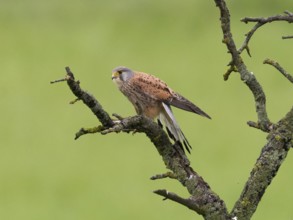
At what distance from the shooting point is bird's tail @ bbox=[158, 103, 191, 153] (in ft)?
14.1

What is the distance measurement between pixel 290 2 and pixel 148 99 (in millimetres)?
11937

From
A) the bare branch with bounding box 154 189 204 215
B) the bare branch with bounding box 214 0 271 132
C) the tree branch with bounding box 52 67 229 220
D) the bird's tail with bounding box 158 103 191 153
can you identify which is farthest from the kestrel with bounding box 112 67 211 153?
the bare branch with bounding box 154 189 204 215

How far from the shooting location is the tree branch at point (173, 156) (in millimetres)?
3797

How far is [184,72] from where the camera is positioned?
1563 centimetres

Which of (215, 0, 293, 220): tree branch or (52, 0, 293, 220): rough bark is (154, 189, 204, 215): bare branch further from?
(215, 0, 293, 220): tree branch

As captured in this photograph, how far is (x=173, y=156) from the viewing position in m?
4.13

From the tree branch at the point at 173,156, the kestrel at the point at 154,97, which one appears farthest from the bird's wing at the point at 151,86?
the tree branch at the point at 173,156

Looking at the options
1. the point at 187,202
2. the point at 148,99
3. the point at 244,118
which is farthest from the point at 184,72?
the point at 187,202

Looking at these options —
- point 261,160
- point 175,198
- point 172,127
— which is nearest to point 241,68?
point 261,160

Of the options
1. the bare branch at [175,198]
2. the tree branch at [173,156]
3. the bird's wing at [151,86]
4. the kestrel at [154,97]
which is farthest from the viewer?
the bird's wing at [151,86]

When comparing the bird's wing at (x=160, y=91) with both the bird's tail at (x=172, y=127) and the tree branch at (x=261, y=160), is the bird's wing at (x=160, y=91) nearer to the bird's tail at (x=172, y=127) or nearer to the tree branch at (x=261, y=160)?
the bird's tail at (x=172, y=127)

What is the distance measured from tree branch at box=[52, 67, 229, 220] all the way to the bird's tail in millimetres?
92

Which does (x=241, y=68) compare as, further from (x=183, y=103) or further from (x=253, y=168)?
(x=183, y=103)

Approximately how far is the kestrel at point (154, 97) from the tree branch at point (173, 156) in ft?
0.68
